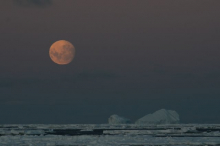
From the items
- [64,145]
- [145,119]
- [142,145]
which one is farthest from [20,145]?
[145,119]

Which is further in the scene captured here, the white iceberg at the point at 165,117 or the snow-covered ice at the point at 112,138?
the white iceberg at the point at 165,117

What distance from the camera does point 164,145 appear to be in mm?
29391

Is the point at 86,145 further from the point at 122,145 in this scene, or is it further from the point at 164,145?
the point at 164,145

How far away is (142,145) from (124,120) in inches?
2499

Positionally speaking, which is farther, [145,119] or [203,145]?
[145,119]

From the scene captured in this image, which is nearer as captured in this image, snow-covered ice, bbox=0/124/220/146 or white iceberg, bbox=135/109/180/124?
snow-covered ice, bbox=0/124/220/146

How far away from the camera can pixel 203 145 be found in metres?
29.2

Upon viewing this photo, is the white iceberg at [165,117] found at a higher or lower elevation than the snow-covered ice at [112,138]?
higher

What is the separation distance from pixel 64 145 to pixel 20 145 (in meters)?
3.12

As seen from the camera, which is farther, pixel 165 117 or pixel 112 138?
pixel 165 117

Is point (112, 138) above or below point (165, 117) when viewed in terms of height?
below

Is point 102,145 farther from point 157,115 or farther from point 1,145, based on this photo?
point 157,115

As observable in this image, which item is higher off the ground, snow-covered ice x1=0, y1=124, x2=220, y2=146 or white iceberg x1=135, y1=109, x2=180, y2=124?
white iceberg x1=135, y1=109, x2=180, y2=124

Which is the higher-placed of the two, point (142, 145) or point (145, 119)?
→ point (145, 119)
